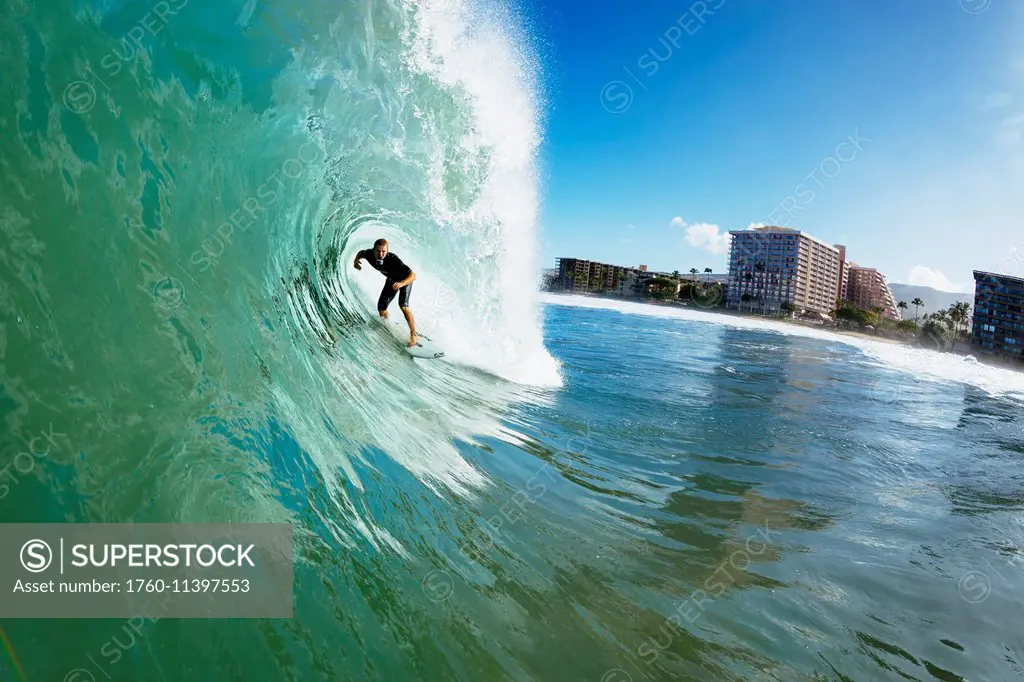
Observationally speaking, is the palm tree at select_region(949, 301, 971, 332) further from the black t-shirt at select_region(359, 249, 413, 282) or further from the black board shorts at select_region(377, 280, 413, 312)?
the black t-shirt at select_region(359, 249, 413, 282)

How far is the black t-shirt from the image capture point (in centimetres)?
785

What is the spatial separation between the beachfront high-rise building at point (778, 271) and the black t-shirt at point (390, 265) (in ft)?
370

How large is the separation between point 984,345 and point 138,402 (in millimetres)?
59552

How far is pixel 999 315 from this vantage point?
1832 inches

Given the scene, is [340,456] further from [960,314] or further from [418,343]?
[960,314]

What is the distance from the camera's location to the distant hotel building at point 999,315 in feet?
135

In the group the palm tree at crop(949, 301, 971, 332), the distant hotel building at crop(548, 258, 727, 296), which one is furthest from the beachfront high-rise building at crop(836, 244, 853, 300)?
the palm tree at crop(949, 301, 971, 332)

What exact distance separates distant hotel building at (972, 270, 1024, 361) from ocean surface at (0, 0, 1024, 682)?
4720 centimetres

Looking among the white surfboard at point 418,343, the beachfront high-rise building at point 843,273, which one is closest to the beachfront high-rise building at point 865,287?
the beachfront high-rise building at point 843,273

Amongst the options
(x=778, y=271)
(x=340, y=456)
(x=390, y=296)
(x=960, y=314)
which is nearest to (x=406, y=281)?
(x=390, y=296)

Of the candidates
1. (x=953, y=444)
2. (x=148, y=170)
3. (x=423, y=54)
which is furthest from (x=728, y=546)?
(x=953, y=444)

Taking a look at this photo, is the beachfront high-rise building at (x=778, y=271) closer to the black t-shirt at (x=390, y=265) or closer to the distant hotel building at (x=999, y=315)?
the distant hotel building at (x=999, y=315)

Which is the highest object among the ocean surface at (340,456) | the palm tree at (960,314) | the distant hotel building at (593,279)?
the distant hotel building at (593,279)

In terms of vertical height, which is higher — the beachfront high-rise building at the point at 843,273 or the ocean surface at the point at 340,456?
the beachfront high-rise building at the point at 843,273
